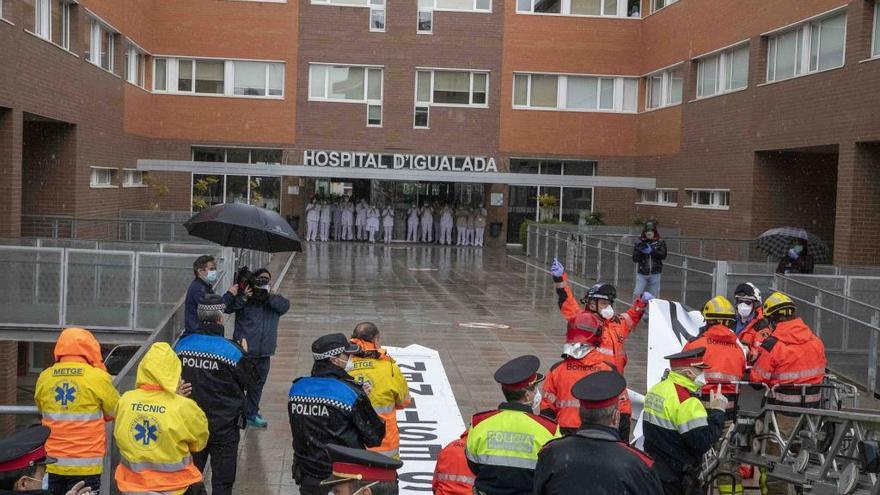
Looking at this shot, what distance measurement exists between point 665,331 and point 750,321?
40.2 inches

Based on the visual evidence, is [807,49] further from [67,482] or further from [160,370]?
[160,370]

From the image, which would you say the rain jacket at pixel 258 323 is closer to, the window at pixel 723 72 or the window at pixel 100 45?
the window at pixel 100 45

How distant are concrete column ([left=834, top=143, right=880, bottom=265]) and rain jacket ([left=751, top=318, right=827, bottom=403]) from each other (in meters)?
13.8

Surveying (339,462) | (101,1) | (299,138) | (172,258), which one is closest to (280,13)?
(299,138)

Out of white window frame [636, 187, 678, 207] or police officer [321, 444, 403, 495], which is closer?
police officer [321, 444, 403, 495]

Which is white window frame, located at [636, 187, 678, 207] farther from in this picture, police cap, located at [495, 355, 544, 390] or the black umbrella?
police cap, located at [495, 355, 544, 390]

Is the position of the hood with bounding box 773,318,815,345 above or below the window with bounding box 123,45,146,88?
below

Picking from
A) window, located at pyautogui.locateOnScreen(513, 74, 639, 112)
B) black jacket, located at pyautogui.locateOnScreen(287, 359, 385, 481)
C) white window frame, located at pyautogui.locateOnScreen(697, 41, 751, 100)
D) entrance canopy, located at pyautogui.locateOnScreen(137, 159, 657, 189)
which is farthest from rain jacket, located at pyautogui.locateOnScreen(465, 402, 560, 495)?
window, located at pyautogui.locateOnScreen(513, 74, 639, 112)

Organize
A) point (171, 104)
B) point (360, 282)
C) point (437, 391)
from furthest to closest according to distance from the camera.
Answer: point (171, 104) < point (360, 282) < point (437, 391)

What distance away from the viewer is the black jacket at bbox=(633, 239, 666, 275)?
62.3 ft

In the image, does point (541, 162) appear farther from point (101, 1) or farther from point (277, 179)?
Result: point (101, 1)

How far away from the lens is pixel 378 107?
3931cm

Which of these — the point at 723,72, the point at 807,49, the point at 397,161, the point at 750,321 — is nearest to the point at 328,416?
the point at 750,321

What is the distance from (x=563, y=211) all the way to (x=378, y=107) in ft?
26.6
